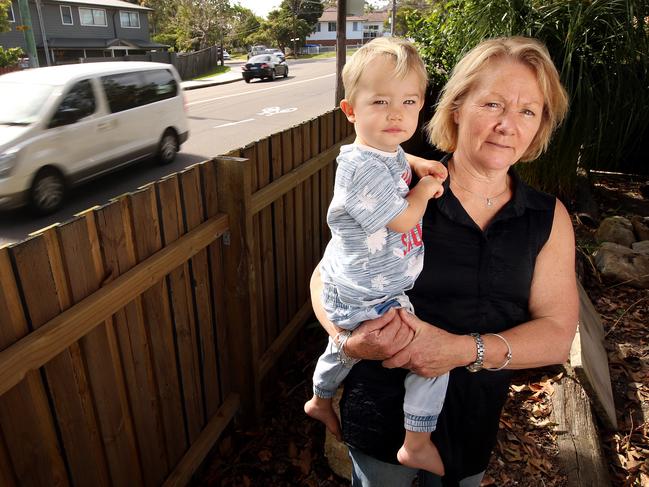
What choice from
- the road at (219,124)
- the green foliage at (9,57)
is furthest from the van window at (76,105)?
the green foliage at (9,57)

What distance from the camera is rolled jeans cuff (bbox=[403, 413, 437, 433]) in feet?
5.30

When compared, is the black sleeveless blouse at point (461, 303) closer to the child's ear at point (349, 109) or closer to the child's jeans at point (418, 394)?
the child's jeans at point (418, 394)

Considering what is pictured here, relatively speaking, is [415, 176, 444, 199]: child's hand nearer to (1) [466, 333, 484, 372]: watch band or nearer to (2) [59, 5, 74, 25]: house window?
(1) [466, 333, 484, 372]: watch band

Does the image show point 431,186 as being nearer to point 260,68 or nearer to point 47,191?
point 47,191

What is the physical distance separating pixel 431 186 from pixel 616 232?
4.30m

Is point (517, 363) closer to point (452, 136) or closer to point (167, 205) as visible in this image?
point (452, 136)

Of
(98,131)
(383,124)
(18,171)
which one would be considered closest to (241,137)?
(98,131)

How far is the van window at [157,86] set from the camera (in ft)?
30.9

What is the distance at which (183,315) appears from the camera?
223cm

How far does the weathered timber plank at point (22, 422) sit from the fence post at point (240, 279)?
1.06 meters

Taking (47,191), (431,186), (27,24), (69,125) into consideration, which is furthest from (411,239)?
(27,24)

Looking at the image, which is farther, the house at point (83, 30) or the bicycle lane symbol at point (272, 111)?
the house at point (83, 30)

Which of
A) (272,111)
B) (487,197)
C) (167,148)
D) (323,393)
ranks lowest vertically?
(272,111)

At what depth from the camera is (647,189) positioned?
21.6ft
